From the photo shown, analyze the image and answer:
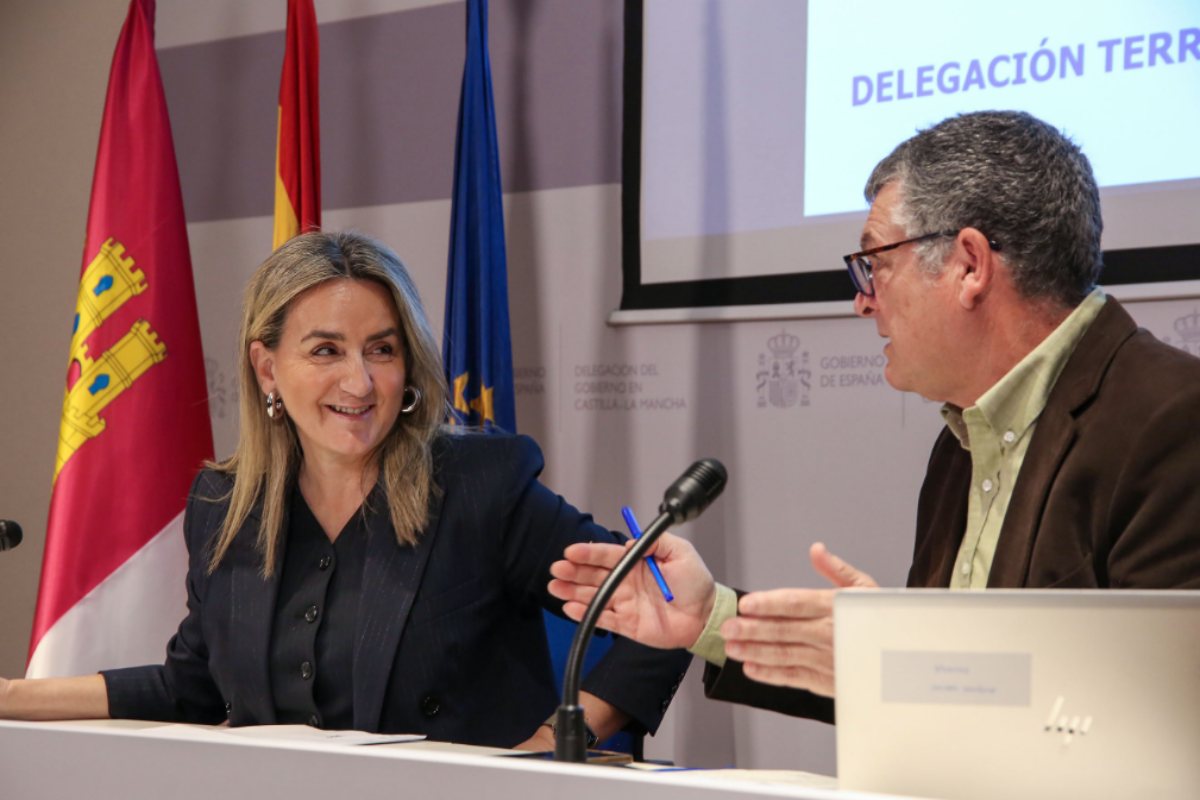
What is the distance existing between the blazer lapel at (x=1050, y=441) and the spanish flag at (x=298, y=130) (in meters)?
2.35

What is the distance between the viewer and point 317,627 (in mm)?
2436

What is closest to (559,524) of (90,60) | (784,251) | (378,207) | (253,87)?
(784,251)

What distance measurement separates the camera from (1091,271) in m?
1.99

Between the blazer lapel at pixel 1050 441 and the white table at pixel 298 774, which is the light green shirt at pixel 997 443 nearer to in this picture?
the blazer lapel at pixel 1050 441

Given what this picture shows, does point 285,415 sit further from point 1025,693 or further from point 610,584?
point 1025,693

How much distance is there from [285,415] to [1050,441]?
1.52 m

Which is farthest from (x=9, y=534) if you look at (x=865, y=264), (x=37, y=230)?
(x=37, y=230)

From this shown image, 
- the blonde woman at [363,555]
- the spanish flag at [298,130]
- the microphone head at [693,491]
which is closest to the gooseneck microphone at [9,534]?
the blonde woman at [363,555]

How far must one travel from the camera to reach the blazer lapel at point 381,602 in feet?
7.73

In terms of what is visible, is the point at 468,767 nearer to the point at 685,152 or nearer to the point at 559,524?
the point at 559,524

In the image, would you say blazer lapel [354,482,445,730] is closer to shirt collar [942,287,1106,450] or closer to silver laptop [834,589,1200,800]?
shirt collar [942,287,1106,450]

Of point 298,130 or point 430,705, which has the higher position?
point 298,130

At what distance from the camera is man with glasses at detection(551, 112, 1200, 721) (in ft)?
5.78

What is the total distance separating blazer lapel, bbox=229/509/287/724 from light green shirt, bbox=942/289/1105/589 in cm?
123
